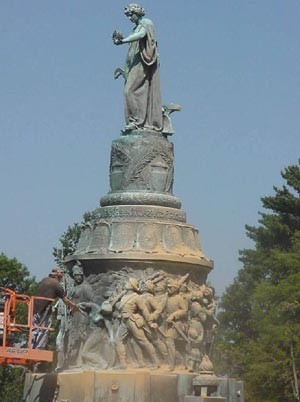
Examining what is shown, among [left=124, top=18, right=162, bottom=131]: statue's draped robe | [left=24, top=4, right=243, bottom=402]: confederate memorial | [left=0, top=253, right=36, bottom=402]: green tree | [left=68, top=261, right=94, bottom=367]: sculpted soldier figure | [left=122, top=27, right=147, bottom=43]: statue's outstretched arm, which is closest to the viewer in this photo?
[left=24, top=4, right=243, bottom=402]: confederate memorial

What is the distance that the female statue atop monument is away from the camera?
63.8ft

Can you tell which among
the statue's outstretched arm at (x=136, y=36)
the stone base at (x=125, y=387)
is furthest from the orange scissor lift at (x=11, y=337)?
the statue's outstretched arm at (x=136, y=36)

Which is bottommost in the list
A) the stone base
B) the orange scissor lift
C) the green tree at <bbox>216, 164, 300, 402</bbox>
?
the stone base

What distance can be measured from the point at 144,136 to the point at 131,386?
215 inches

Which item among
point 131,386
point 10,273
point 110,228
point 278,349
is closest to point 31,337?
point 131,386

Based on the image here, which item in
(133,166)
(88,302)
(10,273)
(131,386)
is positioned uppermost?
(10,273)

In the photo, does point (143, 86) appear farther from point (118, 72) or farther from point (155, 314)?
point (155, 314)

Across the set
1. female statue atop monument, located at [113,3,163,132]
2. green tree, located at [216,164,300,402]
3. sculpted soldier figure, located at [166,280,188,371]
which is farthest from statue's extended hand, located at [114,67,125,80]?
green tree, located at [216,164,300,402]

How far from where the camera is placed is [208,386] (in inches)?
656

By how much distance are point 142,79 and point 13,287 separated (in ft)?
79.9

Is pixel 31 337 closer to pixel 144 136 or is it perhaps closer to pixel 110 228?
pixel 110 228

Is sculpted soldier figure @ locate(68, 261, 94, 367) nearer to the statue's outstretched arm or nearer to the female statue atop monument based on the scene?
the female statue atop monument

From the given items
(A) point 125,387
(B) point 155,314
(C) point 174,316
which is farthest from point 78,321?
(A) point 125,387

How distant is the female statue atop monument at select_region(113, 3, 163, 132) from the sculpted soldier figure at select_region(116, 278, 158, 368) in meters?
4.08
